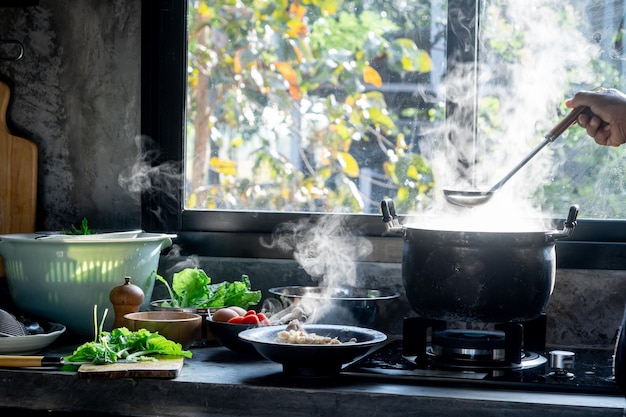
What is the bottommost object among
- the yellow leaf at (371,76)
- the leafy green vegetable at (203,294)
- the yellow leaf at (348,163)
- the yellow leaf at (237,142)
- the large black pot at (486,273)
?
the leafy green vegetable at (203,294)

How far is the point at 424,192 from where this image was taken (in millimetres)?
2500

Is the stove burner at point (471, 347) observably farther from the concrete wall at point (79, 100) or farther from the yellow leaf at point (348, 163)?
the concrete wall at point (79, 100)

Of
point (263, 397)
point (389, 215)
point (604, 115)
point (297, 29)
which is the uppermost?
point (297, 29)

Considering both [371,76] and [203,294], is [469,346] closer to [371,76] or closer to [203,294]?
[203,294]

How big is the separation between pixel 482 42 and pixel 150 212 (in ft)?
3.41

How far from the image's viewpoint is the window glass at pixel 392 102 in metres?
2.40

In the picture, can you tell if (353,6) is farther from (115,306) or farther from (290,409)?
(290,409)

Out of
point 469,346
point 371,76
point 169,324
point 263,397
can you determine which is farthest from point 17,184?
point 469,346

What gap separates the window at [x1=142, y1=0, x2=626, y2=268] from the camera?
2402 mm

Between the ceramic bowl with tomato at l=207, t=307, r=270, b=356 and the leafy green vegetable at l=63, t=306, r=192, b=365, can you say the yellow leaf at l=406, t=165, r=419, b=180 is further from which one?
the leafy green vegetable at l=63, t=306, r=192, b=365

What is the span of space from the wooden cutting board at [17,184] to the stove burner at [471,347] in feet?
4.10

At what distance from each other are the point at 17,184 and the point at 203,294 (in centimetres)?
68

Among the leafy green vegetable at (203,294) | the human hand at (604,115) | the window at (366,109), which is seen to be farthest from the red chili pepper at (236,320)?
the human hand at (604,115)

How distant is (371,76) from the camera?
255 centimetres
